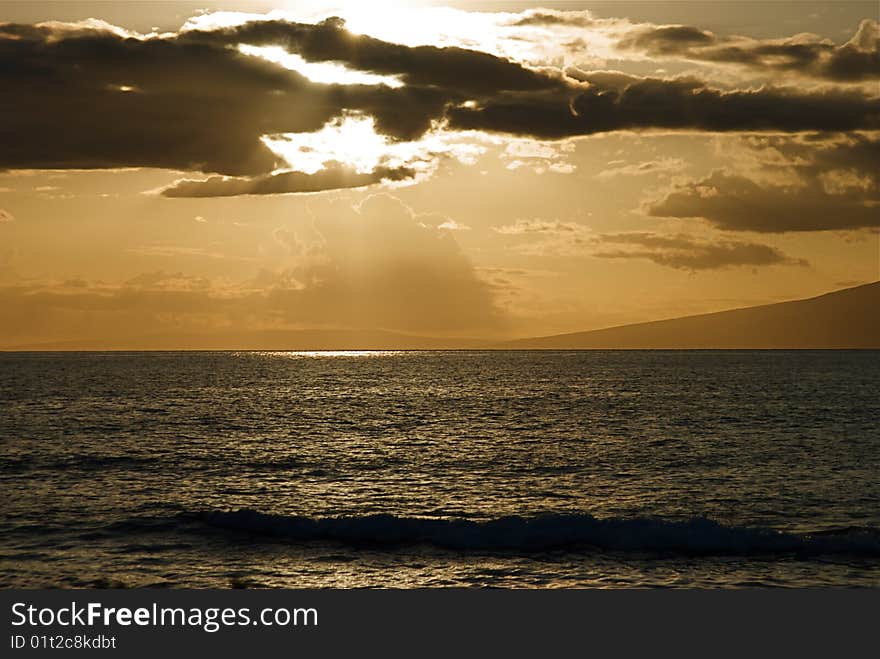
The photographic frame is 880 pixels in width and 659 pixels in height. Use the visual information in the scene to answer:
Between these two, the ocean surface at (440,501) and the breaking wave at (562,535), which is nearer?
the ocean surface at (440,501)

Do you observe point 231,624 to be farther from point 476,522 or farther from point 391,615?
point 476,522

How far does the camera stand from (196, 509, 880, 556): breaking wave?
32.1 metres

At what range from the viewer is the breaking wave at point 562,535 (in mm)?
32125

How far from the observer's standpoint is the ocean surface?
29641 millimetres

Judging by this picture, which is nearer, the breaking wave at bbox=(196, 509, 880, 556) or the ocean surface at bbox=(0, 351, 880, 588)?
the ocean surface at bbox=(0, 351, 880, 588)

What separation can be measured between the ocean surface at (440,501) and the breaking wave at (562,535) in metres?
0.10

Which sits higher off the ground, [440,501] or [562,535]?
[562,535]

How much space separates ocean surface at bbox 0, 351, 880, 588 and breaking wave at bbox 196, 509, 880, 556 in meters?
0.10

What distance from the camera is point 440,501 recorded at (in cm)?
4225

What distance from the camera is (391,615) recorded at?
806 inches

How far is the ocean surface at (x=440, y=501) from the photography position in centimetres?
2964

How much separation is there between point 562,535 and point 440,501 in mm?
9988

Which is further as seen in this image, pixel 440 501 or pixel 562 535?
pixel 440 501

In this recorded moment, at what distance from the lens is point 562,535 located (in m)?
33.4
